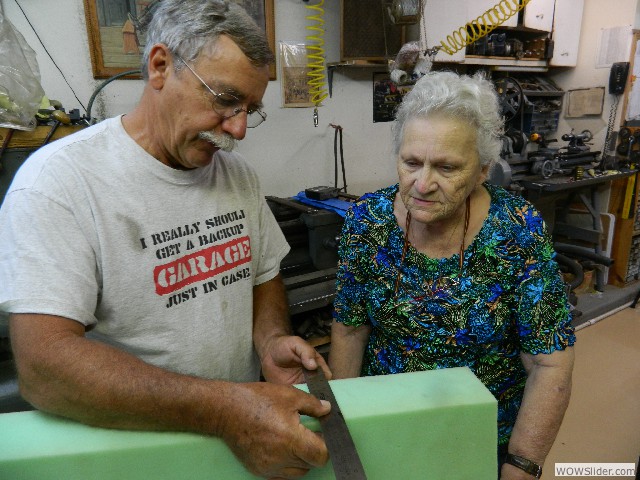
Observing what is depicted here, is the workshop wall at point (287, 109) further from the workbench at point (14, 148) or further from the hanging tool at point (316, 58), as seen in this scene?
the workbench at point (14, 148)

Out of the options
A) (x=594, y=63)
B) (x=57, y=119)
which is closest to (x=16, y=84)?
(x=57, y=119)

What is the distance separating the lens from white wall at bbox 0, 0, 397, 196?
1.95 metres

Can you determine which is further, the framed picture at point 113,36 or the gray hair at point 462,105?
the framed picture at point 113,36

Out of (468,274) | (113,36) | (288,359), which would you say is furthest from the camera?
(113,36)

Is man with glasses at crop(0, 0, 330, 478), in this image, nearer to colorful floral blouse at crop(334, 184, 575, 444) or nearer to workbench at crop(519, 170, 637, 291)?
colorful floral blouse at crop(334, 184, 575, 444)

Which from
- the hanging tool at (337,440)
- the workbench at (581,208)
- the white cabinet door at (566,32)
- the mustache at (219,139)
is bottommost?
the workbench at (581,208)

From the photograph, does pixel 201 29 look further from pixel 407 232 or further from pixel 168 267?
pixel 407 232

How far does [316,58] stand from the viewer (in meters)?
2.55

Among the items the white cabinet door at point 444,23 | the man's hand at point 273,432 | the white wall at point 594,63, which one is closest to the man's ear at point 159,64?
the man's hand at point 273,432

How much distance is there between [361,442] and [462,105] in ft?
2.48

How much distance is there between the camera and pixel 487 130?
1.10m

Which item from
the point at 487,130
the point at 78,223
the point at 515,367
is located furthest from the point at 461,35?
the point at 78,223

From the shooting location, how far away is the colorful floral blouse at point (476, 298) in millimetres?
1092

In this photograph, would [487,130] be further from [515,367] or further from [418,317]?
[515,367]
